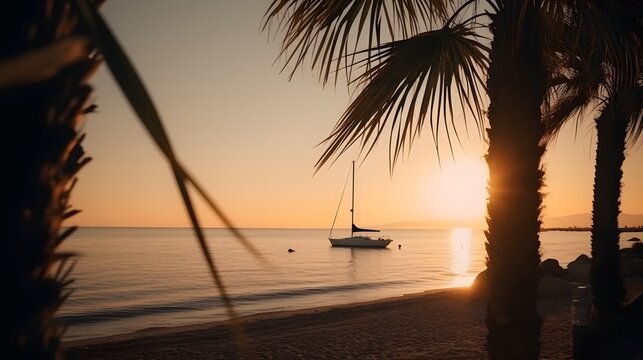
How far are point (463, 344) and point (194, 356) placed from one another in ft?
19.9

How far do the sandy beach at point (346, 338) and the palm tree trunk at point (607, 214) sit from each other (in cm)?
175

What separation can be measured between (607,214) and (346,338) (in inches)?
275

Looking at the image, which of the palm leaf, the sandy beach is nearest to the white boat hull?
the sandy beach

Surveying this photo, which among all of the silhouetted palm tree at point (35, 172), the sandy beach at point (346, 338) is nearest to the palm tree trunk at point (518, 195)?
the silhouetted palm tree at point (35, 172)

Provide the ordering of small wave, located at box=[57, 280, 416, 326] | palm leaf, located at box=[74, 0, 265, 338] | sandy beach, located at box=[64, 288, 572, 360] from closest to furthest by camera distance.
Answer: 1. palm leaf, located at box=[74, 0, 265, 338]
2. sandy beach, located at box=[64, 288, 572, 360]
3. small wave, located at box=[57, 280, 416, 326]

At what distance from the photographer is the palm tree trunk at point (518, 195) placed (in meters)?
2.91

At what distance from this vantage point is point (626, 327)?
21.1ft

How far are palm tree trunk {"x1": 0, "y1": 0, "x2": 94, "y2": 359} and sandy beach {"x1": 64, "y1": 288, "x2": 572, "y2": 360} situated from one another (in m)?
9.44

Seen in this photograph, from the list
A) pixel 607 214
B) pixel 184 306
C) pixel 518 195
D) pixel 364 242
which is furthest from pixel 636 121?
pixel 364 242

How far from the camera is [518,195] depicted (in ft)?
9.60

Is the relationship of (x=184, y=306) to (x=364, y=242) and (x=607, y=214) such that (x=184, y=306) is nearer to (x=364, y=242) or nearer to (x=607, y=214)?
(x=607, y=214)

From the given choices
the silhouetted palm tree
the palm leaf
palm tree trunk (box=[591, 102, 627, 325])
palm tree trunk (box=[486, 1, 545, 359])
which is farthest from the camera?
palm tree trunk (box=[591, 102, 627, 325])

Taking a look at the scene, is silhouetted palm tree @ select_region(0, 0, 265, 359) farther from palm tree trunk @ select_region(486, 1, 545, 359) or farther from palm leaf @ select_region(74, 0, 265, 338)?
palm tree trunk @ select_region(486, 1, 545, 359)

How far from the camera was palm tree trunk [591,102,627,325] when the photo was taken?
712 centimetres
